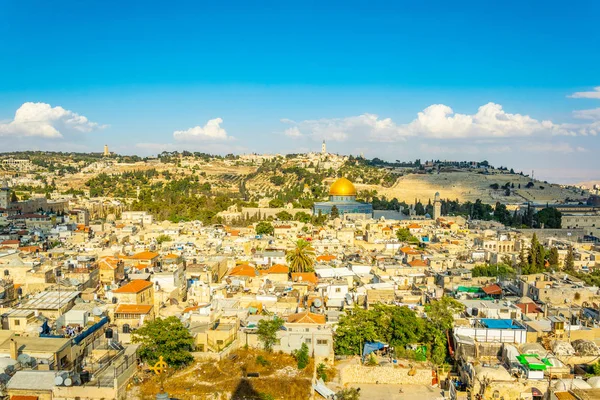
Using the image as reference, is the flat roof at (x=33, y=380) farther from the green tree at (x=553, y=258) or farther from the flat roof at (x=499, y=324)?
the green tree at (x=553, y=258)

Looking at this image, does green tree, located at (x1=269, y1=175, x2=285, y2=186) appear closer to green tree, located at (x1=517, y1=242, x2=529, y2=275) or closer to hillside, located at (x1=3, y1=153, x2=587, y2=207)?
hillside, located at (x1=3, y1=153, x2=587, y2=207)

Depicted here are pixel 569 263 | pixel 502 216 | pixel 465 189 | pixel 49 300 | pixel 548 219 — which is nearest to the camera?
pixel 49 300

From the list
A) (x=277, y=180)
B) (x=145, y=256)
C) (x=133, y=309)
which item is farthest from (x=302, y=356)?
(x=277, y=180)

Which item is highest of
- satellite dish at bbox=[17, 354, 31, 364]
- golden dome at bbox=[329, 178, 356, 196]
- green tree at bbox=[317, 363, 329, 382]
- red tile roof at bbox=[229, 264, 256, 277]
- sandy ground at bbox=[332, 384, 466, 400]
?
golden dome at bbox=[329, 178, 356, 196]

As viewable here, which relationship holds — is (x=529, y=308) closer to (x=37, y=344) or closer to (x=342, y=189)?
(x=37, y=344)

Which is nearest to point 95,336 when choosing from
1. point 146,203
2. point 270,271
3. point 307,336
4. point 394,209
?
point 307,336

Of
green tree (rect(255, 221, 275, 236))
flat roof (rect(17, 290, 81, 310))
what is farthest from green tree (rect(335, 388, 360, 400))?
green tree (rect(255, 221, 275, 236))
